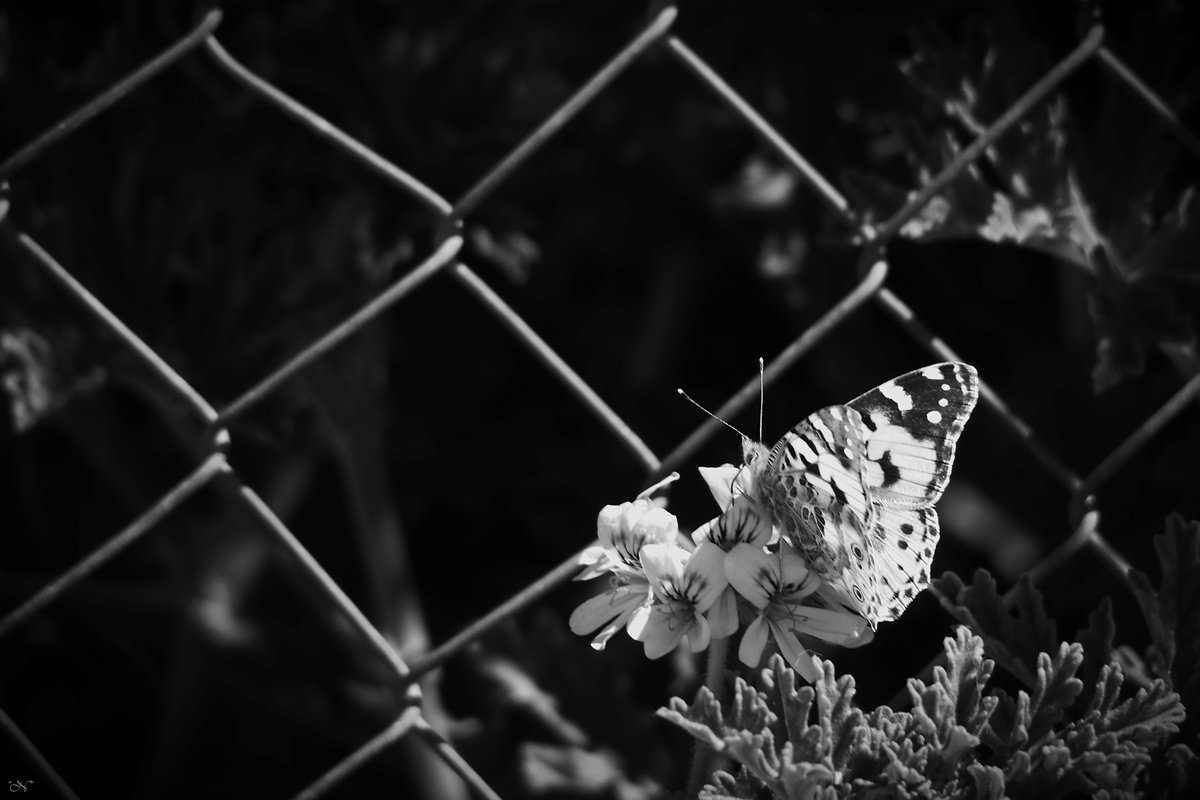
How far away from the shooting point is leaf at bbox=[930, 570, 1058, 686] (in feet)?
4.29

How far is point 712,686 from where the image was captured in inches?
49.0

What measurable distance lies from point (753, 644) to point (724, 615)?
0.04 meters

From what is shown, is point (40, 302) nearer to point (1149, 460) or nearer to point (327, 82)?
point (327, 82)

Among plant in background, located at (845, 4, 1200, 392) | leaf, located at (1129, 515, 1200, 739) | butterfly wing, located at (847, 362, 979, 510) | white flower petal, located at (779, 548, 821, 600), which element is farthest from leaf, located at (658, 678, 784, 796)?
plant in background, located at (845, 4, 1200, 392)

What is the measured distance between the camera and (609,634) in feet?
3.92

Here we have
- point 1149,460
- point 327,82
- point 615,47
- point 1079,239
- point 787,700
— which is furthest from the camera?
point 615,47

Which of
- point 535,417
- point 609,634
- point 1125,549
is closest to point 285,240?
point 535,417

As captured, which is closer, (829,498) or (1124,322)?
(829,498)

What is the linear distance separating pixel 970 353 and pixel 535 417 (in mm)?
831

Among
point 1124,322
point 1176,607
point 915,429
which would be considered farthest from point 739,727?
point 1124,322

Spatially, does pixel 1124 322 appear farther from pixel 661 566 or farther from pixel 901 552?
pixel 661 566

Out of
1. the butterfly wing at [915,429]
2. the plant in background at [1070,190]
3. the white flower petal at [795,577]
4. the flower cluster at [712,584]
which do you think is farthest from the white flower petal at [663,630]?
the plant in background at [1070,190]

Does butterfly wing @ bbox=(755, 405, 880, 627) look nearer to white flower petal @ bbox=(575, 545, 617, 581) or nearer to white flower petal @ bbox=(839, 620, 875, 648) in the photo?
white flower petal @ bbox=(839, 620, 875, 648)

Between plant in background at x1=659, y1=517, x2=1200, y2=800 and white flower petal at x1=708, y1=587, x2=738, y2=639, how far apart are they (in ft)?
0.18
